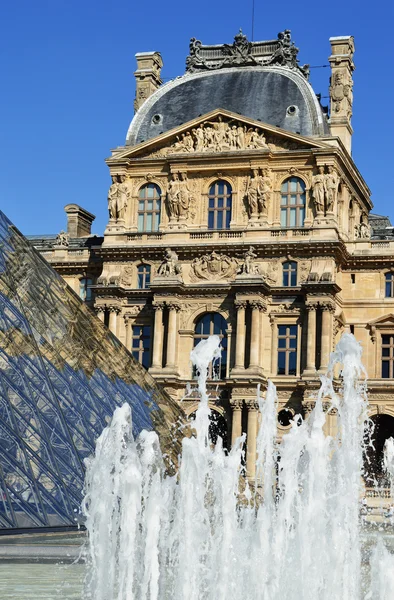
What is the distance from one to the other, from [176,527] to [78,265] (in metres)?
32.9

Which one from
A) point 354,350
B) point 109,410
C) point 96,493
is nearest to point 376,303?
point 354,350

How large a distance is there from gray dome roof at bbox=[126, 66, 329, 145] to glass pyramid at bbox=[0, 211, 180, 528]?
18424 mm

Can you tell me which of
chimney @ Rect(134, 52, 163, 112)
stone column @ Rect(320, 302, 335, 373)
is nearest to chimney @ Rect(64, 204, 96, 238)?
chimney @ Rect(134, 52, 163, 112)

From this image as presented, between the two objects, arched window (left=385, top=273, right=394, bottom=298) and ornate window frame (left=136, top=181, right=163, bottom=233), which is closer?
arched window (left=385, top=273, right=394, bottom=298)

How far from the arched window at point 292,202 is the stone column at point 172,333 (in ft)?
17.1

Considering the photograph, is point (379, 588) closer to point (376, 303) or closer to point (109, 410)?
point (109, 410)

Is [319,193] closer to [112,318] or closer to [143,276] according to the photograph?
[143,276]

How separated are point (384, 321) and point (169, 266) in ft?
27.2

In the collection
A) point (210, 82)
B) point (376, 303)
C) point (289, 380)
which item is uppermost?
point (210, 82)

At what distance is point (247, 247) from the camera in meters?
47.4

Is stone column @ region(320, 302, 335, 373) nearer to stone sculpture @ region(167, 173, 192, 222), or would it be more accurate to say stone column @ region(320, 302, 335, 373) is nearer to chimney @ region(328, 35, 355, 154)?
stone sculpture @ region(167, 173, 192, 222)

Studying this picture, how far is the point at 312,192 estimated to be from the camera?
47.5 meters

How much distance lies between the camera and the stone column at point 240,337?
46.2 meters

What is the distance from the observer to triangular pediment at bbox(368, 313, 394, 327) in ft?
156
